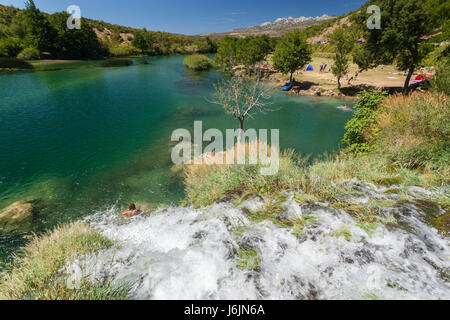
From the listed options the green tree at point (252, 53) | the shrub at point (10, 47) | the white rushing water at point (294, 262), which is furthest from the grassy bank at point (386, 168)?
the shrub at point (10, 47)

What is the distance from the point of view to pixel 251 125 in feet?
77.6

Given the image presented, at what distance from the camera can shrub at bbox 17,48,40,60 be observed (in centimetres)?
5859

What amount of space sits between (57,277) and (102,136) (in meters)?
19.3

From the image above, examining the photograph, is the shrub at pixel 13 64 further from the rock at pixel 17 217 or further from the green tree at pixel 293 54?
the green tree at pixel 293 54

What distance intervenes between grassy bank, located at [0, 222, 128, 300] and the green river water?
5706 mm

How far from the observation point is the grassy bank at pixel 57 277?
143 inches

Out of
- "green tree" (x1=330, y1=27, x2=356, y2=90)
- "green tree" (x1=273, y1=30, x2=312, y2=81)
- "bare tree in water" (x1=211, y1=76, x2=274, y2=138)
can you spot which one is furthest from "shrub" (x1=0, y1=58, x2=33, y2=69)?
"green tree" (x1=330, y1=27, x2=356, y2=90)

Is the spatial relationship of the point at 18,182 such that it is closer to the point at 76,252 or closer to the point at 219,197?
the point at 76,252

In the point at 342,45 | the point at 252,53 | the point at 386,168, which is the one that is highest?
the point at 252,53

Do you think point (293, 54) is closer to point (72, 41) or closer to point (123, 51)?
point (72, 41)

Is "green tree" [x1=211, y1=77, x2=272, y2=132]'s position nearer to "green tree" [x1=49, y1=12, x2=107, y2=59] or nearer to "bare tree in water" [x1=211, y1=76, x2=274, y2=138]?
"bare tree in water" [x1=211, y1=76, x2=274, y2=138]

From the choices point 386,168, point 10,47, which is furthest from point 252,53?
point 10,47

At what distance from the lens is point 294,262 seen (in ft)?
14.3
